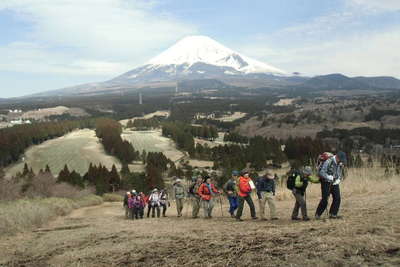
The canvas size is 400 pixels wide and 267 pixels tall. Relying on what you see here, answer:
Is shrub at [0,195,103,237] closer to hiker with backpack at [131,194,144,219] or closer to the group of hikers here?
hiker with backpack at [131,194,144,219]

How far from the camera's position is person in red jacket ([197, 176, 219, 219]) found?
16906mm

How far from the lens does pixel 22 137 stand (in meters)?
123

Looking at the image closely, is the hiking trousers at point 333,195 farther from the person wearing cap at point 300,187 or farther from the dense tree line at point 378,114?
the dense tree line at point 378,114

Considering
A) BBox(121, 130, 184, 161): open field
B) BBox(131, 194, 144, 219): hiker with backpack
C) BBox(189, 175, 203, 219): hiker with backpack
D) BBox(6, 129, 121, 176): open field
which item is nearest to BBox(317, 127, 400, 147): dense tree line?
BBox(121, 130, 184, 161): open field

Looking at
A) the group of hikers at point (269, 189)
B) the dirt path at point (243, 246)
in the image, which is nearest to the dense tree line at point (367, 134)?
the group of hikers at point (269, 189)

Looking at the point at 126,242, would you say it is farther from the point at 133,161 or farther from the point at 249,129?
the point at 249,129

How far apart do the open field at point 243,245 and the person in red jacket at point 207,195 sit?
346cm

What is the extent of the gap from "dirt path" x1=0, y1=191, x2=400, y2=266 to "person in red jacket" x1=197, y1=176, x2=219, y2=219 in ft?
14.0

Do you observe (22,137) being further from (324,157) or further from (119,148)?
(324,157)

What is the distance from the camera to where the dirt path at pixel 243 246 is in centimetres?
757

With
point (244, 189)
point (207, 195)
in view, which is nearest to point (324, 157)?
point (244, 189)

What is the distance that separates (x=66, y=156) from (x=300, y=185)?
4270 inches

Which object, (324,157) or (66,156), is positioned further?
(66,156)

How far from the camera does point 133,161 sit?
114 meters
